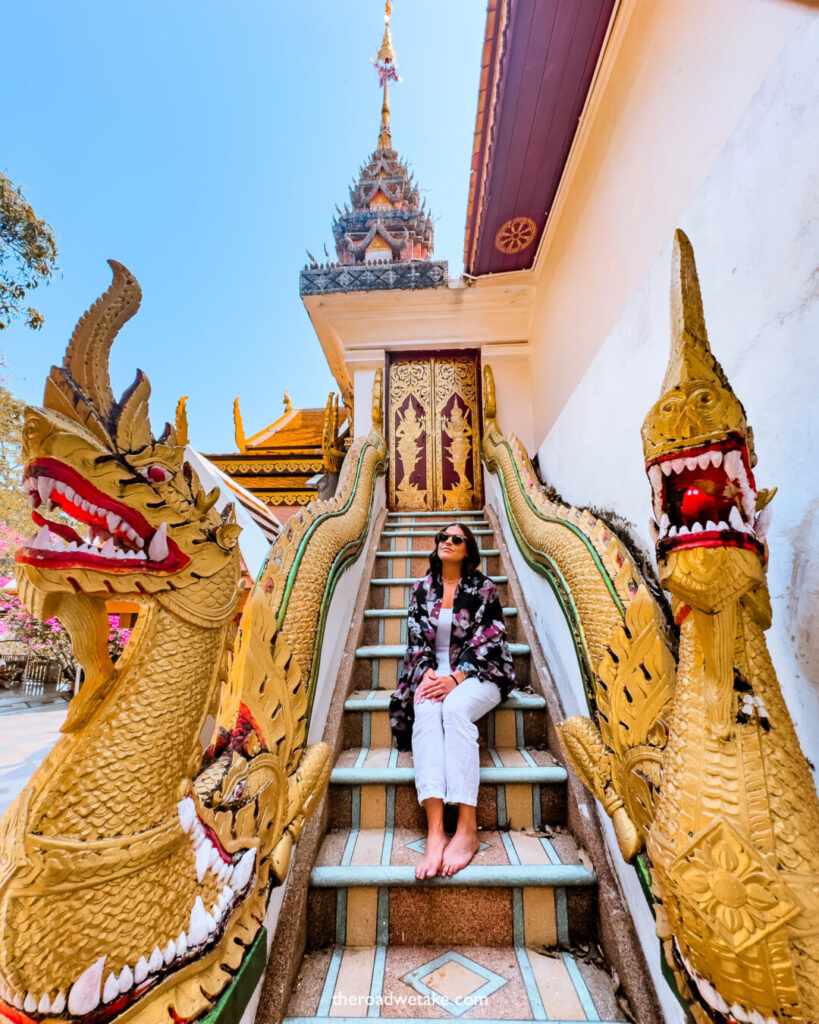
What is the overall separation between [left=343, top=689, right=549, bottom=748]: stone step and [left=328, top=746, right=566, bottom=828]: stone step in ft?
0.87

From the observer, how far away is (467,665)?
1.82 meters

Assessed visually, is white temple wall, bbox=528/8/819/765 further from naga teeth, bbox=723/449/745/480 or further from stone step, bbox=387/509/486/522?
stone step, bbox=387/509/486/522

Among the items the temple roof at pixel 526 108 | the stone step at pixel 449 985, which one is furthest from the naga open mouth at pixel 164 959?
the temple roof at pixel 526 108

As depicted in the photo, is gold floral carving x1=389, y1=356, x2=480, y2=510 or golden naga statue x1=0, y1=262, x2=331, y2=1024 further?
gold floral carving x1=389, y1=356, x2=480, y2=510

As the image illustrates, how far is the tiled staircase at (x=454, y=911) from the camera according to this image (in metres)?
1.14

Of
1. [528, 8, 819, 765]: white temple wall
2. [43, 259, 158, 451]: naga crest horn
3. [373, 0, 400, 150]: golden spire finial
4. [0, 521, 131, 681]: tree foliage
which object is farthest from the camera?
[373, 0, 400, 150]: golden spire finial

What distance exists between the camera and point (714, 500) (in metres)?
0.81

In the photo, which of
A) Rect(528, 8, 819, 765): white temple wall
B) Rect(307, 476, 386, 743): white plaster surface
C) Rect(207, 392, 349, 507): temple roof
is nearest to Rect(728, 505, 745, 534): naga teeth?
Rect(528, 8, 819, 765): white temple wall

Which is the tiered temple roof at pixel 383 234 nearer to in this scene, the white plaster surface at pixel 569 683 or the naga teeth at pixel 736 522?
the white plaster surface at pixel 569 683

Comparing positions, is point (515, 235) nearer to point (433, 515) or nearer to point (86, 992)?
point (433, 515)

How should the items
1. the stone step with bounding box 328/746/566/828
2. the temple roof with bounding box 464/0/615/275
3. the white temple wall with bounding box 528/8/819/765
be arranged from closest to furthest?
the white temple wall with bounding box 528/8/819/765 < the stone step with bounding box 328/746/566/828 < the temple roof with bounding box 464/0/615/275

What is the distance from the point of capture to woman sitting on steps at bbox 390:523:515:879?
148 cm

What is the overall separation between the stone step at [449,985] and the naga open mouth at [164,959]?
0.40m

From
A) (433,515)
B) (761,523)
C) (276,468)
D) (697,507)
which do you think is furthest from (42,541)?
(276,468)
